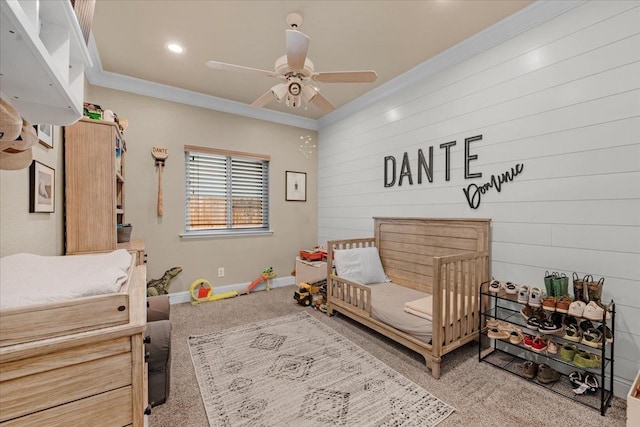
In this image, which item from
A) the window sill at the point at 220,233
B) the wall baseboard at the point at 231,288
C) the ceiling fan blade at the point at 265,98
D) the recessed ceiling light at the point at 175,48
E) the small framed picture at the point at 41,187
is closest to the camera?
the small framed picture at the point at 41,187

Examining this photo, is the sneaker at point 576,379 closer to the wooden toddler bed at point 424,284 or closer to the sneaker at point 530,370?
the sneaker at point 530,370

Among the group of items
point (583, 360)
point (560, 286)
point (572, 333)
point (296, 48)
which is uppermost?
point (296, 48)

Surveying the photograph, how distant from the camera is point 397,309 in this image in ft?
7.92

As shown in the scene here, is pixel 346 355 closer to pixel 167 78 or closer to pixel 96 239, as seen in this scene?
pixel 96 239

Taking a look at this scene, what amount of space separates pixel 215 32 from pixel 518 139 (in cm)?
275

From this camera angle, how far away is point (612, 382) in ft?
5.73

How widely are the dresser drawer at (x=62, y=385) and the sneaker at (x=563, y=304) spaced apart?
241 cm

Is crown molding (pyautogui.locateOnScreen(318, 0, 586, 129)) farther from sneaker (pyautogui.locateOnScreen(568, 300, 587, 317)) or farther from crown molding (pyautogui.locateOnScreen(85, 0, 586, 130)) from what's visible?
sneaker (pyautogui.locateOnScreen(568, 300, 587, 317))

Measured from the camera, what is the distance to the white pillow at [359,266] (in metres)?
3.04

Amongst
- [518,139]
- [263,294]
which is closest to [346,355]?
[263,294]

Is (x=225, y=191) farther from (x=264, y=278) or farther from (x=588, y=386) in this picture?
(x=588, y=386)

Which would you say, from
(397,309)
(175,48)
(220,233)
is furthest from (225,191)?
(397,309)

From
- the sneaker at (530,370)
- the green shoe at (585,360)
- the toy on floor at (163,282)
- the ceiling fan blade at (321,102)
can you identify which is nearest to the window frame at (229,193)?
the toy on floor at (163,282)

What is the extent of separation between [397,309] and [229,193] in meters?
2.89
